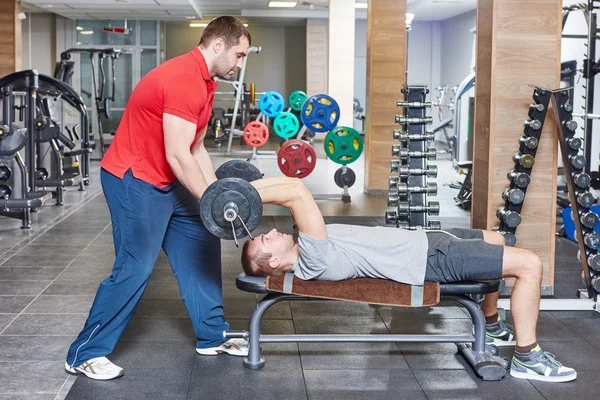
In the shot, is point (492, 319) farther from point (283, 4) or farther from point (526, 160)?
point (283, 4)

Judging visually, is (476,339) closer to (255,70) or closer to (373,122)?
(373,122)

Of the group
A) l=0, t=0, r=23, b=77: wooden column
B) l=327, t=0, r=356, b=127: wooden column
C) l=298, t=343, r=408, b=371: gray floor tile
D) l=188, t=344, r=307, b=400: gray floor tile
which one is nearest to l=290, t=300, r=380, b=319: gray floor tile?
l=298, t=343, r=408, b=371: gray floor tile

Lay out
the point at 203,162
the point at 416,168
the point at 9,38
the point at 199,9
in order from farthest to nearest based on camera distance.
Answer: 1. the point at 199,9
2. the point at 9,38
3. the point at 416,168
4. the point at 203,162

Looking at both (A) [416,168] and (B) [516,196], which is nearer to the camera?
(B) [516,196]

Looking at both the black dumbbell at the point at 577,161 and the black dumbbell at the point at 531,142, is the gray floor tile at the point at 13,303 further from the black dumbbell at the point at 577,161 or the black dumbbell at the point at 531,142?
the black dumbbell at the point at 577,161

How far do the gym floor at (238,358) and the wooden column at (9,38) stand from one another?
5649mm

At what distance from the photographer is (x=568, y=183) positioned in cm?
341

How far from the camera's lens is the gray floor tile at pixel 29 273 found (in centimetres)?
400

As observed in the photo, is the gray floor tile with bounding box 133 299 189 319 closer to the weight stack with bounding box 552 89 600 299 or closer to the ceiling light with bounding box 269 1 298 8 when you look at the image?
the weight stack with bounding box 552 89 600 299

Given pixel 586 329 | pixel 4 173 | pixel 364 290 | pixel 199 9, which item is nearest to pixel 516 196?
pixel 586 329

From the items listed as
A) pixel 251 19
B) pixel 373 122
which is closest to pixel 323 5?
pixel 251 19

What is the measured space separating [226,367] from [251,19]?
47.4 ft

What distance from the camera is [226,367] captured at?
2672 mm

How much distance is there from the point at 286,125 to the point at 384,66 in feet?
6.09
